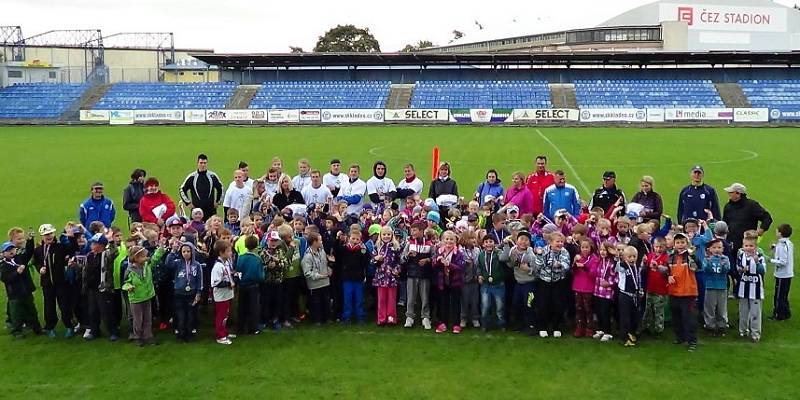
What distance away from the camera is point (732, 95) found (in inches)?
2083

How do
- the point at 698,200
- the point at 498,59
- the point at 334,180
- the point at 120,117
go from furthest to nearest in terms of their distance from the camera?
the point at 498,59 < the point at 120,117 < the point at 334,180 < the point at 698,200

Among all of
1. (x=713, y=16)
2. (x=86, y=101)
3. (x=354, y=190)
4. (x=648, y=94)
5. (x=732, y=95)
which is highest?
(x=713, y=16)

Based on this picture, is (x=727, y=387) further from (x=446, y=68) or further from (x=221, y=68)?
(x=221, y=68)

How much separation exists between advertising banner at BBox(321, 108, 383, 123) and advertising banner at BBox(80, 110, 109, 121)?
16.7 metres

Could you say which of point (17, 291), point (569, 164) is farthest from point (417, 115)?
point (17, 291)

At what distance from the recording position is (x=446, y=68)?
62594 mm

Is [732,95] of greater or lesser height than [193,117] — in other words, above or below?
above

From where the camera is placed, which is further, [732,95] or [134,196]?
[732,95]

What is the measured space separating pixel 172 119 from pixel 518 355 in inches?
1839

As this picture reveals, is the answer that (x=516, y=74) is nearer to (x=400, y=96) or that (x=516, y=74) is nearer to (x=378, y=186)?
(x=400, y=96)

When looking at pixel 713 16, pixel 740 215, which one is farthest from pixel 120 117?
pixel 713 16

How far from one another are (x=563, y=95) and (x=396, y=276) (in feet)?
161

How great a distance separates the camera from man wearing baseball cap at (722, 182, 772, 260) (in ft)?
30.9

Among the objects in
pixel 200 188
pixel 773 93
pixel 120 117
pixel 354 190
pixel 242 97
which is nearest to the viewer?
pixel 354 190
